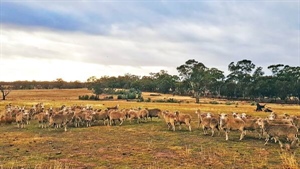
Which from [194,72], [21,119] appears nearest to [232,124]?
[21,119]

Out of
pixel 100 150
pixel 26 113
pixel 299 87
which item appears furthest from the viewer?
pixel 299 87

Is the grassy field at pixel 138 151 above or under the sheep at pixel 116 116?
under

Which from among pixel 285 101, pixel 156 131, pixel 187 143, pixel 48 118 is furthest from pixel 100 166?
pixel 285 101

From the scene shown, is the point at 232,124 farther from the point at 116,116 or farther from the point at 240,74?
the point at 240,74

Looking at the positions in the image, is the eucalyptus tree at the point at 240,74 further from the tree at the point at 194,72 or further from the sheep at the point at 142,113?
the sheep at the point at 142,113

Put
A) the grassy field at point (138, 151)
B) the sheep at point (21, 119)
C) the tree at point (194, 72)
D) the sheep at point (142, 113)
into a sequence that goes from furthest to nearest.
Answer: the tree at point (194, 72) < the sheep at point (142, 113) < the sheep at point (21, 119) < the grassy field at point (138, 151)

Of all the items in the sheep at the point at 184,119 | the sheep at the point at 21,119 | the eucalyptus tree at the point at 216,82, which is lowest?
the sheep at the point at 21,119

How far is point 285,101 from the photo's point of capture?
322ft

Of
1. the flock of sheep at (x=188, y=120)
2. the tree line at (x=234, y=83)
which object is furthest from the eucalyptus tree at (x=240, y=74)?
the flock of sheep at (x=188, y=120)

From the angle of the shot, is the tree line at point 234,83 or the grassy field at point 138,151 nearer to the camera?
the grassy field at point 138,151

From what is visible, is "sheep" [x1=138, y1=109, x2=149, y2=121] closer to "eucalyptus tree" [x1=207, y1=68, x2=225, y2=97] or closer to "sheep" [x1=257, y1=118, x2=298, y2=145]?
"sheep" [x1=257, y1=118, x2=298, y2=145]

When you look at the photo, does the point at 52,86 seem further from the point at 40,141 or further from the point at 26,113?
the point at 40,141

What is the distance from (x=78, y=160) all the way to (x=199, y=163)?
514cm

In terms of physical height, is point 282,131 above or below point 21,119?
above
